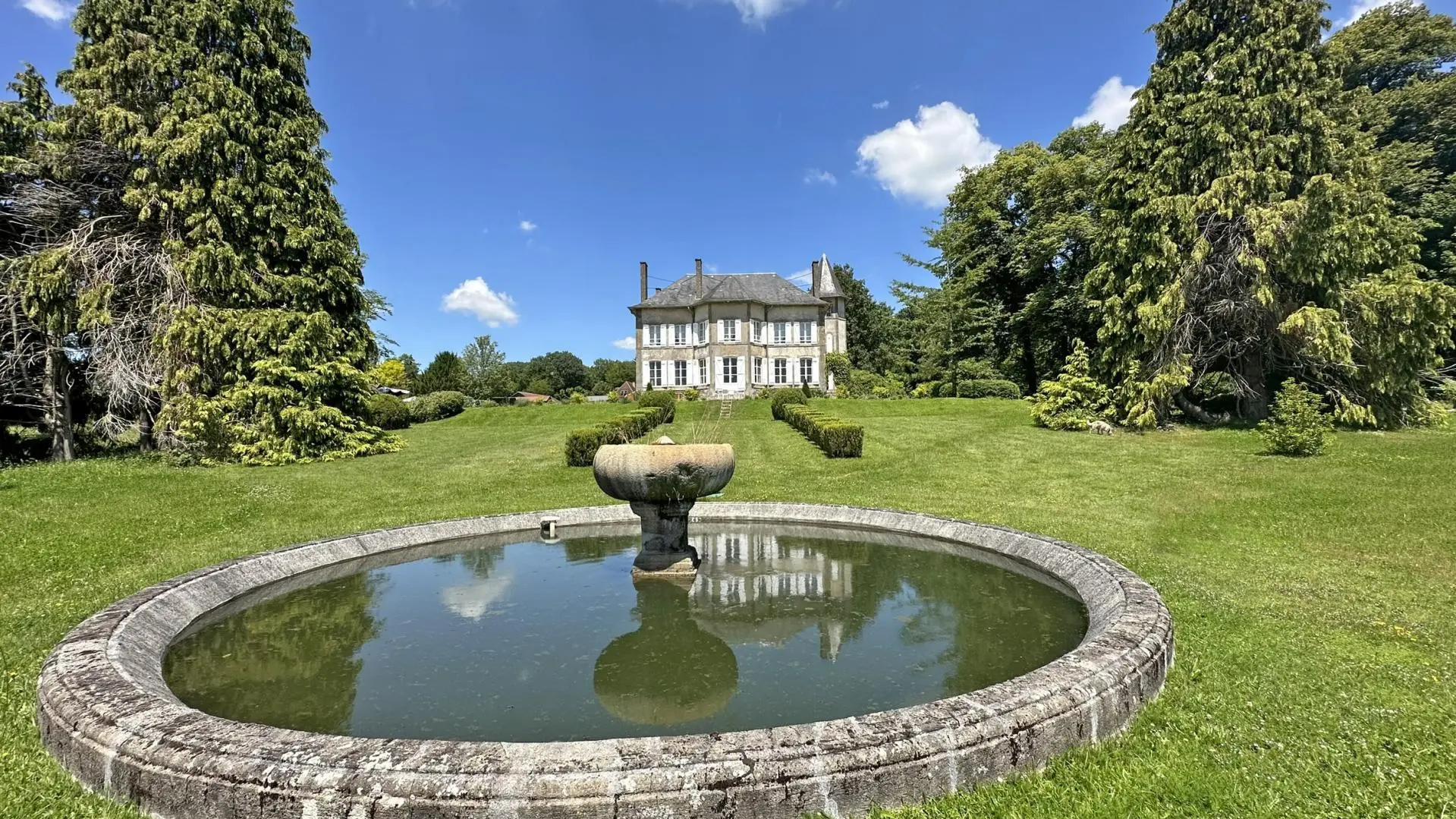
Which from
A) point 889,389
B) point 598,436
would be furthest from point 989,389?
point 598,436

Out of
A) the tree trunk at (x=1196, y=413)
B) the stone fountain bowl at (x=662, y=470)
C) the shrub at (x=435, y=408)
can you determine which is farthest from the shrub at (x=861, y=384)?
the stone fountain bowl at (x=662, y=470)

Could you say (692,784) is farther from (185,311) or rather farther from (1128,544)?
(185,311)

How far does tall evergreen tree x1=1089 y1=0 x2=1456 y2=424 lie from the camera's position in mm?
16469

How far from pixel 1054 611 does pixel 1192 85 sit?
2041 centimetres

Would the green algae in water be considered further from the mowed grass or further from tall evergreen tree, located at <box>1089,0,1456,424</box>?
tall evergreen tree, located at <box>1089,0,1456,424</box>

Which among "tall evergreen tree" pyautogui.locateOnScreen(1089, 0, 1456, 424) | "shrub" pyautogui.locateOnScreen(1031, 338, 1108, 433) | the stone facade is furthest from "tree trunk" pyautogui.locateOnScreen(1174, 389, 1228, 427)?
the stone facade

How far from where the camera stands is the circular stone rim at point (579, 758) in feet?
8.23

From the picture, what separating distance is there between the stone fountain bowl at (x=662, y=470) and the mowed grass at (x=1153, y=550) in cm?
338

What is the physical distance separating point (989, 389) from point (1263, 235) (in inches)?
607

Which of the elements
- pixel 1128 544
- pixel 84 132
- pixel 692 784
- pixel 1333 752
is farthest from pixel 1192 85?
pixel 84 132

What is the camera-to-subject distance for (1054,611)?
5184 millimetres

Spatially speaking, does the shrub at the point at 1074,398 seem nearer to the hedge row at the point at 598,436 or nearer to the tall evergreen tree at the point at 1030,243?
the tall evergreen tree at the point at 1030,243

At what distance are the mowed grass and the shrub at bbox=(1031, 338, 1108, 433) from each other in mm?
1347

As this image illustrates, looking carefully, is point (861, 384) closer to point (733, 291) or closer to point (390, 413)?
point (733, 291)
